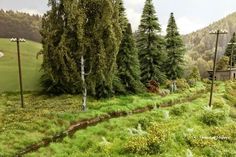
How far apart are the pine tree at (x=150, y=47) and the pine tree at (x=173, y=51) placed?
4044 millimetres

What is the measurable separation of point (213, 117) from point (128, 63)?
18465mm

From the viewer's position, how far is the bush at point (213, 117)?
28483 mm

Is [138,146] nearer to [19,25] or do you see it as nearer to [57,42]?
[57,42]

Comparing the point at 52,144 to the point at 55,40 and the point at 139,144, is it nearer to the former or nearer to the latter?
the point at 139,144

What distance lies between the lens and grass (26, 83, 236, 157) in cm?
2119

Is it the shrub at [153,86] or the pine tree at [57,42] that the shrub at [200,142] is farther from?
the shrub at [153,86]

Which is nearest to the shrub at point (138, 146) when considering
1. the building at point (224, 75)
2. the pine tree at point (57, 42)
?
the pine tree at point (57, 42)

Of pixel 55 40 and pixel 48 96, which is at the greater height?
pixel 55 40

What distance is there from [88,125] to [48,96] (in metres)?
14.1

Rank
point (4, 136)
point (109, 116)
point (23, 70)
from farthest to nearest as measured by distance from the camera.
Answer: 1. point (23, 70)
2. point (109, 116)
3. point (4, 136)

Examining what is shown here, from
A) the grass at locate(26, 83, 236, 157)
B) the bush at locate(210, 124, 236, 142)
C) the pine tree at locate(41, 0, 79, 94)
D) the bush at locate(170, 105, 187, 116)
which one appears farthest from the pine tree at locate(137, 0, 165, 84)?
the bush at locate(210, 124, 236, 142)

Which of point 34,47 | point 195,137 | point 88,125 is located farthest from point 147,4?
point 195,137

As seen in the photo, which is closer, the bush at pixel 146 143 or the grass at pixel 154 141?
the bush at pixel 146 143

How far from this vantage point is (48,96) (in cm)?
4341
